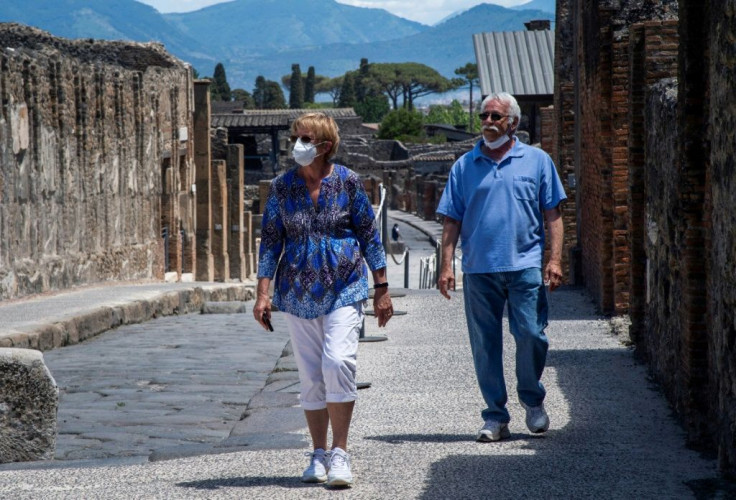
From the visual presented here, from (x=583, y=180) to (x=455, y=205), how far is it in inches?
340

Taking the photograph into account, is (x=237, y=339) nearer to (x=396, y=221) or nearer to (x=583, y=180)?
(x=583, y=180)

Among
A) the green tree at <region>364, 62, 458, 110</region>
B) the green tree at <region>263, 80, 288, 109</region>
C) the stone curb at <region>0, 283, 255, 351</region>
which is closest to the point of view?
the stone curb at <region>0, 283, 255, 351</region>

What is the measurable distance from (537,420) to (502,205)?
103 cm

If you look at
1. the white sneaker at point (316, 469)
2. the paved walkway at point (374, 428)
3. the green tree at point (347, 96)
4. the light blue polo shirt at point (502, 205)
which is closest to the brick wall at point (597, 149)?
the paved walkway at point (374, 428)

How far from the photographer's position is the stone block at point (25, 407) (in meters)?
5.79

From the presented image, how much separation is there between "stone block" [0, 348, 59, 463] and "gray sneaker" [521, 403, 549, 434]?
2.23 meters

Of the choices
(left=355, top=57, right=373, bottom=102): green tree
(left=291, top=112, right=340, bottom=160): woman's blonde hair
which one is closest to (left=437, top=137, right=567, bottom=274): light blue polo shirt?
(left=291, top=112, right=340, bottom=160): woman's blonde hair

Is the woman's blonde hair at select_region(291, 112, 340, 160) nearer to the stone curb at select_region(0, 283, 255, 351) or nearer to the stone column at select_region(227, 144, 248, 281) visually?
the stone curb at select_region(0, 283, 255, 351)

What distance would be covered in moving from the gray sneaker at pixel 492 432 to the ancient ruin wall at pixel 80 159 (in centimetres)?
810

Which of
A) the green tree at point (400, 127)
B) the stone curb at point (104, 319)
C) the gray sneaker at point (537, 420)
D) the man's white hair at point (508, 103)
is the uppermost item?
the green tree at point (400, 127)

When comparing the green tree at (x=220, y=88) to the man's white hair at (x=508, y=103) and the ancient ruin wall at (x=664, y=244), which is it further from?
the man's white hair at (x=508, y=103)

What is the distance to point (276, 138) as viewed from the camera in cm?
6362

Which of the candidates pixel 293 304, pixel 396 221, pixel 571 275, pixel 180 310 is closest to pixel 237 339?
pixel 180 310

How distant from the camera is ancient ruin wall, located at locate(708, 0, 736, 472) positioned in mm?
4680
